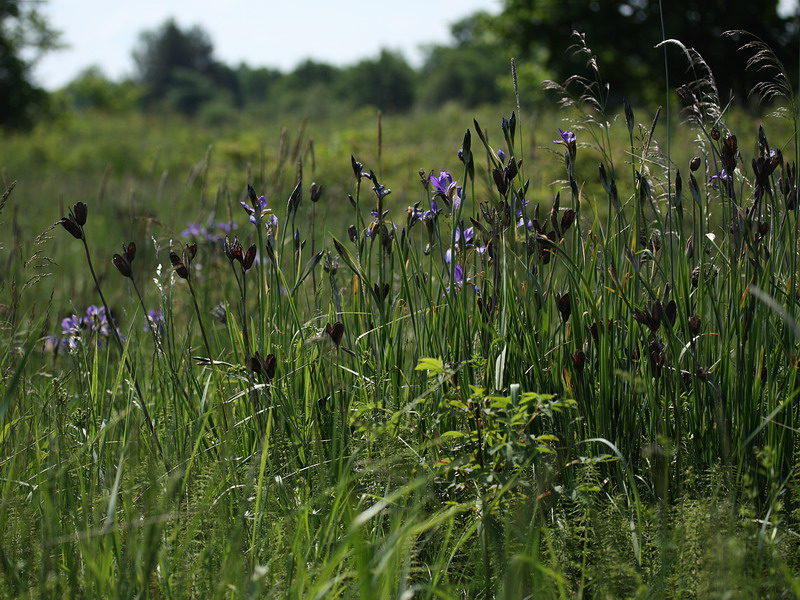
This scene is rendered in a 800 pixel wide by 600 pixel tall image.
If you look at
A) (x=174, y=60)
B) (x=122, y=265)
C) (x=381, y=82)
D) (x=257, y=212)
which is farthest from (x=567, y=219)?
(x=174, y=60)

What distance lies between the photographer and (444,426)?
181 centimetres

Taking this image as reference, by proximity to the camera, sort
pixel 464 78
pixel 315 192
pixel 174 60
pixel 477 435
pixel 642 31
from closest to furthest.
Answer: pixel 477 435
pixel 315 192
pixel 642 31
pixel 464 78
pixel 174 60

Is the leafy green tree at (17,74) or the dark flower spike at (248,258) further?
the leafy green tree at (17,74)

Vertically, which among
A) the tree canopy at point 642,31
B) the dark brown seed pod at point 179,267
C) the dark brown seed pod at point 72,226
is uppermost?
the tree canopy at point 642,31

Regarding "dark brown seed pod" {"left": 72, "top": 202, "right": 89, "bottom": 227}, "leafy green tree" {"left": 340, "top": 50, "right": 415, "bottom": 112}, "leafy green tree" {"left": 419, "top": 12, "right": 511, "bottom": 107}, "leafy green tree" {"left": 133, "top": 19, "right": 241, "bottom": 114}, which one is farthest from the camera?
"leafy green tree" {"left": 133, "top": 19, "right": 241, "bottom": 114}

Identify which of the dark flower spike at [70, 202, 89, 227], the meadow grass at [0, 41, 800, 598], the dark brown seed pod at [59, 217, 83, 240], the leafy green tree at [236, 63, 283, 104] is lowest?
the meadow grass at [0, 41, 800, 598]

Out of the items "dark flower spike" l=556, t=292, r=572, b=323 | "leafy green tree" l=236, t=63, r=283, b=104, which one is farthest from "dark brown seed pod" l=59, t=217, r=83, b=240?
"leafy green tree" l=236, t=63, r=283, b=104

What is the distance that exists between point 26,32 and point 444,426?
84.1ft

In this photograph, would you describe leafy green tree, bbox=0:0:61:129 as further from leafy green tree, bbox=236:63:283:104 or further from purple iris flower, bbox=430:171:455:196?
leafy green tree, bbox=236:63:283:104

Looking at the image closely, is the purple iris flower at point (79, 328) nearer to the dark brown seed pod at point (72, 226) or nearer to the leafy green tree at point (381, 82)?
the dark brown seed pod at point (72, 226)

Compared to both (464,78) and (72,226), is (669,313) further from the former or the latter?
(464,78)

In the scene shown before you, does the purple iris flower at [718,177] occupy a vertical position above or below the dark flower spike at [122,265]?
above

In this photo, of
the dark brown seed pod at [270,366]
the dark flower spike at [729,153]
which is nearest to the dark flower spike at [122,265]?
the dark brown seed pod at [270,366]

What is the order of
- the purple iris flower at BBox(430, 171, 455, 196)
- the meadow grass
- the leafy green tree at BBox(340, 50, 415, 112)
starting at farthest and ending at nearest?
the leafy green tree at BBox(340, 50, 415, 112), the purple iris flower at BBox(430, 171, 455, 196), the meadow grass
